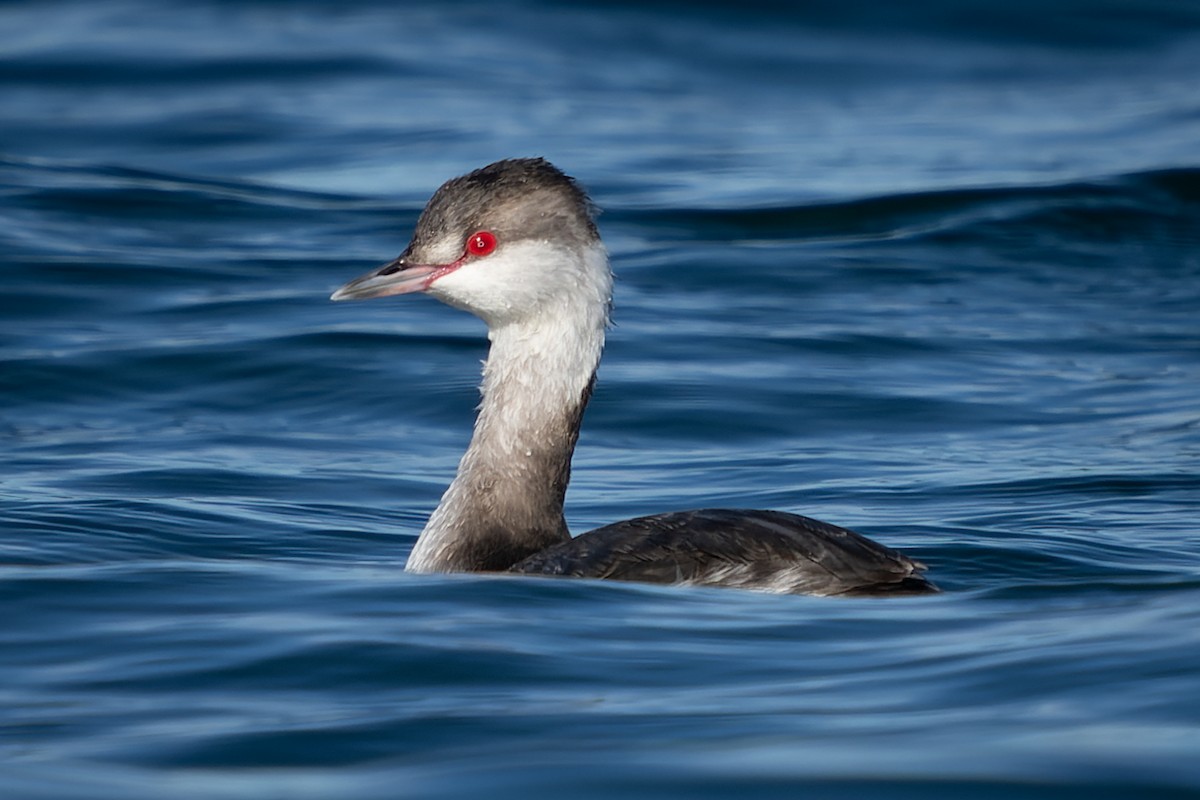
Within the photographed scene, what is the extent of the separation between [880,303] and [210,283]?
4.25m

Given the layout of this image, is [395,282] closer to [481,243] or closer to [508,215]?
[481,243]

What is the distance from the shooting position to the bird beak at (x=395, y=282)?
7309 millimetres

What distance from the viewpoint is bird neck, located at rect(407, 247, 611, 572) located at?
7.30m

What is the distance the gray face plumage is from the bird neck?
23 centimetres

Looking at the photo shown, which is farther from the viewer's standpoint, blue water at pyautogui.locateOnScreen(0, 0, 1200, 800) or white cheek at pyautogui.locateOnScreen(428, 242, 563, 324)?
white cheek at pyautogui.locateOnScreen(428, 242, 563, 324)

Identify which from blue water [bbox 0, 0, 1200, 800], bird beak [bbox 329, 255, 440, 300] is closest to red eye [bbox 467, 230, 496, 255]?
bird beak [bbox 329, 255, 440, 300]

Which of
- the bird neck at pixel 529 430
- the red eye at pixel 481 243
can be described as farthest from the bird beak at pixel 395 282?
the bird neck at pixel 529 430

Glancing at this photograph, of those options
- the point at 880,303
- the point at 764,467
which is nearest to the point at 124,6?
the point at 880,303

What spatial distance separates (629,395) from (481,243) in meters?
4.29

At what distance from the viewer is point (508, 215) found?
7.32m

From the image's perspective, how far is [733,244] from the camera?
15367 mm

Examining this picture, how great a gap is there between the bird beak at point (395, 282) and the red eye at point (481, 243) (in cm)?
14

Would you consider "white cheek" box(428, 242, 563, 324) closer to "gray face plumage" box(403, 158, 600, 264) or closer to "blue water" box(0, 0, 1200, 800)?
"gray face plumage" box(403, 158, 600, 264)

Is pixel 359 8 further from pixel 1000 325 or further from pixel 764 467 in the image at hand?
pixel 764 467
